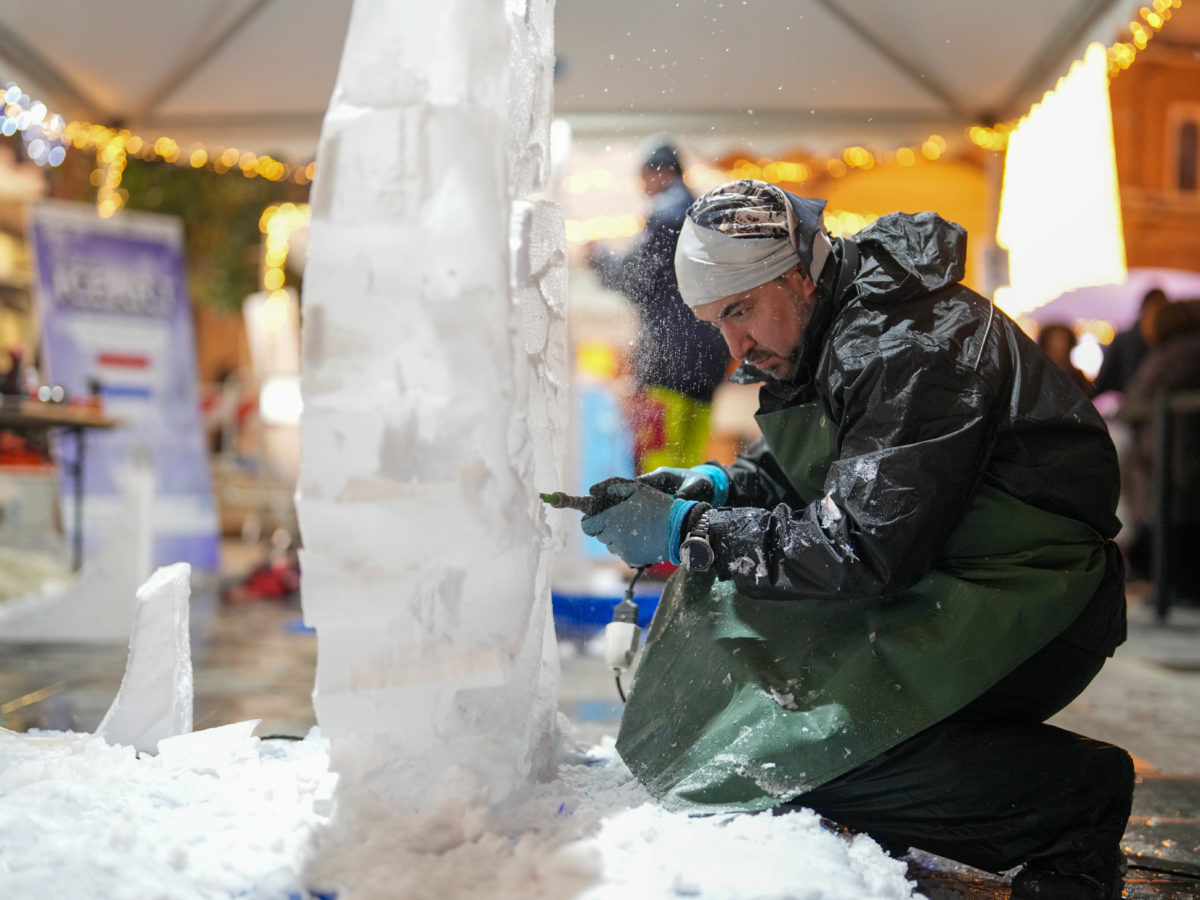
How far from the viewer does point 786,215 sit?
1680mm

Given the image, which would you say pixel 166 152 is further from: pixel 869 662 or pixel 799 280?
pixel 869 662

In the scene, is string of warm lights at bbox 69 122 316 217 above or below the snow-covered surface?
above

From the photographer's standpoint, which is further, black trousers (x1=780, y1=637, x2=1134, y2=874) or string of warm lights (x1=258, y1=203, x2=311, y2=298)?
string of warm lights (x1=258, y1=203, x2=311, y2=298)

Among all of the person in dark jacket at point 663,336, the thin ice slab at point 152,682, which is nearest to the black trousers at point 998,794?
the person in dark jacket at point 663,336

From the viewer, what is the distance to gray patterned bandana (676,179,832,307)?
1.65 meters

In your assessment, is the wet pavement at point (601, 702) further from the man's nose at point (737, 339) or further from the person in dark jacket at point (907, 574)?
the man's nose at point (737, 339)

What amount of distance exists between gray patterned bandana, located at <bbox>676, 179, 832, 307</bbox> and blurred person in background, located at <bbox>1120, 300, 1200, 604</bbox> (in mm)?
4112

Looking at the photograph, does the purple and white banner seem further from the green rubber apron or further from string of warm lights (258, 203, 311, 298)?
string of warm lights (258, 203, 311, 298)

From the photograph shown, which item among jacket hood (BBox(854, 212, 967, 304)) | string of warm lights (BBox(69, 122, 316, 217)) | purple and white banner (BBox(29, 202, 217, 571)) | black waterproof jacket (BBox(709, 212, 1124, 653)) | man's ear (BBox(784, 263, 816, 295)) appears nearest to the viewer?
black waterproof jacket (BBox(709, 212, 1124, 653))

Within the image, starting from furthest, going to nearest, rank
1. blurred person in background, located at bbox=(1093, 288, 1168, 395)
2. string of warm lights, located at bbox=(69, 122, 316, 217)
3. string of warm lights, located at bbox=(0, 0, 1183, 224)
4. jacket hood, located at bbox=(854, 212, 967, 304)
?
blurred person in background, located at bbox=(1093, 288, 1168, 395) → string of warm lights, located at bbox=(69, 122, 316, 217) → string of warm lights, located at bbox=(0, 0, 1183, 224) → jacket hood, located at bbox=(854, 212, 967, 304)

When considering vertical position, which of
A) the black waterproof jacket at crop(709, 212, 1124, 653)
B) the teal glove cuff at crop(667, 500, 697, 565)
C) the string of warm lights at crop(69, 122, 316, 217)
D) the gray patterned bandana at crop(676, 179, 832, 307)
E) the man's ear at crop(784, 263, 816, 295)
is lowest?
the teal glove cuff at crop(667, 500, 697, 565)

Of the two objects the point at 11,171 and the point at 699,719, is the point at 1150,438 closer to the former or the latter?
the point at 699,719

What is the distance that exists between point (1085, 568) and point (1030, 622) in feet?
0.44


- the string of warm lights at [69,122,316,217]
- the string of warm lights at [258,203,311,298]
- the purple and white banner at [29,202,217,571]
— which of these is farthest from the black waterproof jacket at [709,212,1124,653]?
the string of warm lights at [258,203,311,298]
